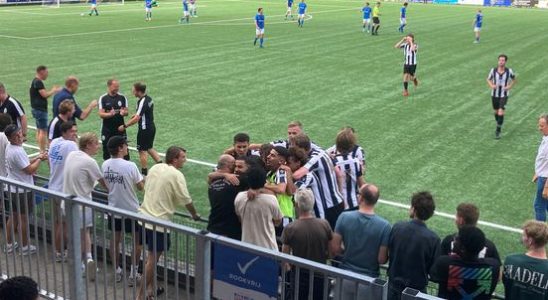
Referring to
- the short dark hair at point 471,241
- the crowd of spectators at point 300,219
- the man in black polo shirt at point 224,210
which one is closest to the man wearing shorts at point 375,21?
the crowd of spectators at point 300,219

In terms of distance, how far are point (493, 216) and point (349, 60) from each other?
16.2 metres

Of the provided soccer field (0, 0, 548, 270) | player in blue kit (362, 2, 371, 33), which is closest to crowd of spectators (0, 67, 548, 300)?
soccer field (0, 0, 548, 270)

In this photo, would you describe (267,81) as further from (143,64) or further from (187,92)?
(143,64)

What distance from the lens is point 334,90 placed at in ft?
63.1

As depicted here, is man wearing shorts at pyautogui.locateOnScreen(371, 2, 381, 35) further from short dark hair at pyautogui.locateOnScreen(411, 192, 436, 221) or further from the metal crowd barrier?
short dark hair at pyautogui.locateOnScreen(411, 192, 436, 221)

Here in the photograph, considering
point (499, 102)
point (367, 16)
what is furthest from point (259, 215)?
point (367, 16)

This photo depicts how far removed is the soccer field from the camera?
11.6m

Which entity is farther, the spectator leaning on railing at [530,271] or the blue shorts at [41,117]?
the blue shorts at [41,117]

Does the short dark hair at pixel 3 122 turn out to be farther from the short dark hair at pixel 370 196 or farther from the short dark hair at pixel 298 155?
the short dark hair at pixel 370 196

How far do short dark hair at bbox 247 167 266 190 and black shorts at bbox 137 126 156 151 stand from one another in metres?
5.70

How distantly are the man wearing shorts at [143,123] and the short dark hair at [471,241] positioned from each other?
734 centimetres

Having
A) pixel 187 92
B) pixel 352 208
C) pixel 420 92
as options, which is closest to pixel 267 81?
pixel 187 92

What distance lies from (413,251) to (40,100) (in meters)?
9.24

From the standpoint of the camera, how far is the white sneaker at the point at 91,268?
5.86 m
